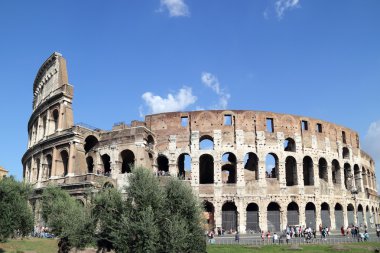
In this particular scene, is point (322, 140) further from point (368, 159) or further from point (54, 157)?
point (54, 157)

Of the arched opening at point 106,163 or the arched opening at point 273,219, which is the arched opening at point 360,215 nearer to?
the arched opening at point 273,219

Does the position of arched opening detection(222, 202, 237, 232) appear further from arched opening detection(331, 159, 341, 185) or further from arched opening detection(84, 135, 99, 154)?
arched opening detection(84, 135, 99, 154)

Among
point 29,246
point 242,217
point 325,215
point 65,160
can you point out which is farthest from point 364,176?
point 29,246

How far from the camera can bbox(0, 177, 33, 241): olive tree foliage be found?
2120 cm

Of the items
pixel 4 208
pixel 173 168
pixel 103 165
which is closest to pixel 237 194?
pixel 173 168

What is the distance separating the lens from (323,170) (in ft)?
121

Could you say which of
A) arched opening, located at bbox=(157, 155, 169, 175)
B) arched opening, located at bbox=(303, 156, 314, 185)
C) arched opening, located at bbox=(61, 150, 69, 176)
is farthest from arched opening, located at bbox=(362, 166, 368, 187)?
arched opening, located at bbox=(61, 150, 69, 176)

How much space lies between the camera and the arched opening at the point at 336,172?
37500mm

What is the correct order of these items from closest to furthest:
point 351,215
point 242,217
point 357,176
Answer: point 242,217, point 351,215, point 357,176

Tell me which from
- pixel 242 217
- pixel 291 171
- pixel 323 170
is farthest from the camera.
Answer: pixel 323 170

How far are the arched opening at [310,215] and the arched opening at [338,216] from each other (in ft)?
9.24

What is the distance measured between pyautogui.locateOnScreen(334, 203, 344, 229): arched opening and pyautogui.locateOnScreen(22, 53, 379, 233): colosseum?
0.09 meters

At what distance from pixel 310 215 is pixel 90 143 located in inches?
780

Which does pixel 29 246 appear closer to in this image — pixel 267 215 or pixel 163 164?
pixel 163 164
